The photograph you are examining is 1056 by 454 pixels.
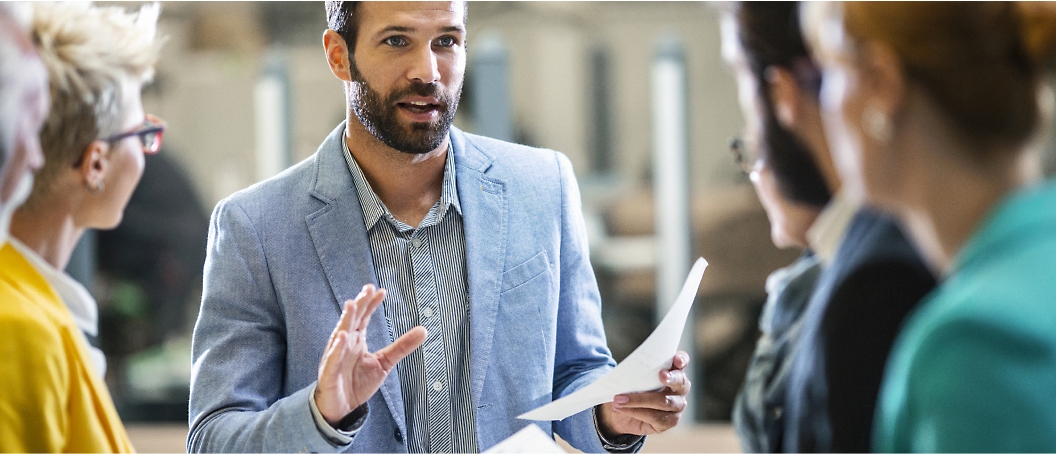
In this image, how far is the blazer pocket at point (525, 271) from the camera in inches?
67.7

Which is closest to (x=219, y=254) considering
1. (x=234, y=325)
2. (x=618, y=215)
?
(x=234, y=325)

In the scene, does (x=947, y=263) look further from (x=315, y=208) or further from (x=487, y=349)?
(x=315, y=208)

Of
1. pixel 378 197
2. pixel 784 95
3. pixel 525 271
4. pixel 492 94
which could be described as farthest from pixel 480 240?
pixel 492 94

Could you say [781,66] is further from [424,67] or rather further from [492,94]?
[492,94]

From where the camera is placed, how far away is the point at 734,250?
429 centimetres

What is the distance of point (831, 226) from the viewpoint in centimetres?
122

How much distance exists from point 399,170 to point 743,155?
709 mm

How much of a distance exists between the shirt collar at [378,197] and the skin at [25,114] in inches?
21.5

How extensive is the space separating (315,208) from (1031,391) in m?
1.20

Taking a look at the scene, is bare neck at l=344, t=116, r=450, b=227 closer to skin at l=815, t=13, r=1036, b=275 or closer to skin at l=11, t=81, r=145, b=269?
skin at l=11, t=81, r=145, b=269

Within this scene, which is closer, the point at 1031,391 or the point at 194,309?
the point at 1031,391

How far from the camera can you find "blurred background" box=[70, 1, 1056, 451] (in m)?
4.22

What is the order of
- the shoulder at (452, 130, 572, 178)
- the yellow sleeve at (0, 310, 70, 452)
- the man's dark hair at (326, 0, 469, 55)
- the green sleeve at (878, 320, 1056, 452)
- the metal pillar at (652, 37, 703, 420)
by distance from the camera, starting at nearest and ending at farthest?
the green sleeve at (878, 320, 1056, 452) → the yellow sleeve at (0, 310, 70, 452) → the man's dark hair at (326, 0, 469, 55) → the shoulder at (452, 130, 572, 178) → the metal pillar at (652, 37, 703, 420)

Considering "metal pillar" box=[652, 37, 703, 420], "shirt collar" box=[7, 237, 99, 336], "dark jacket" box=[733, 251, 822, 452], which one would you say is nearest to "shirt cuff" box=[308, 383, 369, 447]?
"shirt collar" box=[7, 237, 99, 336]
